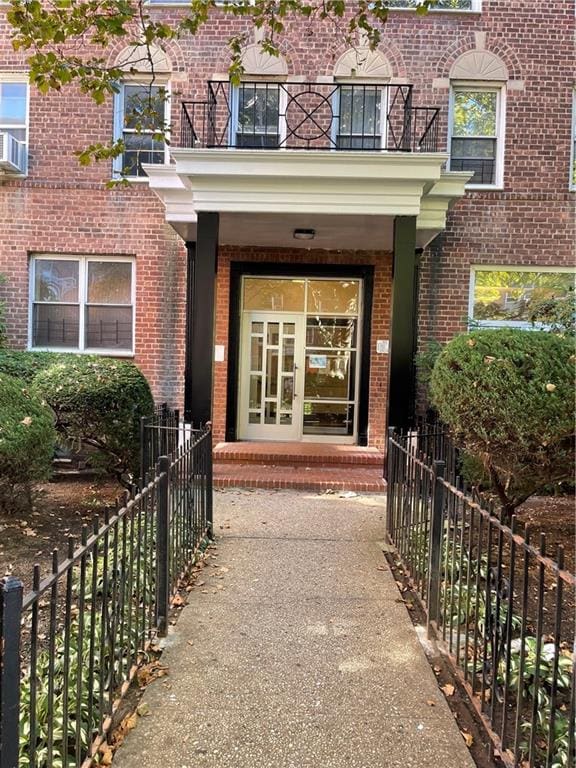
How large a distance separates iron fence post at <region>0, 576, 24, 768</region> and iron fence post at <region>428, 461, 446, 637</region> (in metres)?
2.48

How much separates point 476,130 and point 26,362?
8.11 metres

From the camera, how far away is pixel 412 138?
31.0 ft

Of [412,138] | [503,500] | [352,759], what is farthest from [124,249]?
[352,759]

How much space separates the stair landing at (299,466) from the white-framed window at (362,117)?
196 inches

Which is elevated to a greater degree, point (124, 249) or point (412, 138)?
point (412, 138)

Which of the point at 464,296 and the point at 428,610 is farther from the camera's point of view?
the point at 464,296

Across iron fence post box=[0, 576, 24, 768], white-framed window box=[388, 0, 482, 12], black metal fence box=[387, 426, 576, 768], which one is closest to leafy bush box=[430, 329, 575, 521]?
black metal fence box=[387, 426, 576, 768]

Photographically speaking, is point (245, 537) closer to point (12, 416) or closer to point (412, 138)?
point (12, 416)

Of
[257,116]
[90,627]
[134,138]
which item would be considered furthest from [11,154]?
[90,627]

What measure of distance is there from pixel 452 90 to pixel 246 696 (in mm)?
9794

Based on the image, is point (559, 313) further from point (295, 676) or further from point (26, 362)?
point (26, 362)

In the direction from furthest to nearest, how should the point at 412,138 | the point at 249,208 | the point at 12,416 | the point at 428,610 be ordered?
1. the point at 412,138
2. the point at 249,208
3. the point at 12,416
4. the point at 428,610

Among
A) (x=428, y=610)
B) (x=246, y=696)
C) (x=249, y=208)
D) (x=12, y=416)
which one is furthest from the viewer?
(x=249, y=208)

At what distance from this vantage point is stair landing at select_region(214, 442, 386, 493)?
745 cm
